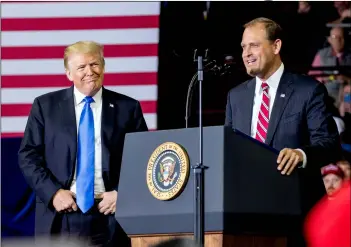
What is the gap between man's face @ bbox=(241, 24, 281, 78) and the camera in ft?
11.8

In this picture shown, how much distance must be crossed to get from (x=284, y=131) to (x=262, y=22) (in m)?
0.62

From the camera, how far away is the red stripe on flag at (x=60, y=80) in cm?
554

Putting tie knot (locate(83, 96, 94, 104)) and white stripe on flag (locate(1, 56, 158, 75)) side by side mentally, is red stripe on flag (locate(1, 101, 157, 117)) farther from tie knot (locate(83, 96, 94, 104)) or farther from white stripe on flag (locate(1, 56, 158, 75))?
tie knot (locate(83, 96, 94, 104))

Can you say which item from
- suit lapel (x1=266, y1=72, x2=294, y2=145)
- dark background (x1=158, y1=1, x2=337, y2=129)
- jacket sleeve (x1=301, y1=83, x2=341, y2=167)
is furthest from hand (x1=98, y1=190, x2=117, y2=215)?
dark background (x1=158, y1=1, x2=337, y2=129)

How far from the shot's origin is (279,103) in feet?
11.2

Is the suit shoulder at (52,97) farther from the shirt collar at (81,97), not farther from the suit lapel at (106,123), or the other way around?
the suit lapel at (106,123)

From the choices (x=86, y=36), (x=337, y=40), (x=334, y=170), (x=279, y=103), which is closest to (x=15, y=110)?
(x=86, y=36)

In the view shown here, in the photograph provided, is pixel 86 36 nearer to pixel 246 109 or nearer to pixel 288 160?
pixel 246 109

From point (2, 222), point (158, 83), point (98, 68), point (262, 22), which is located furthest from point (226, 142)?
point (2, 222)

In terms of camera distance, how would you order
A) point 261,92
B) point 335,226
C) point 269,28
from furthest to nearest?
point 269,28, point 261,92, point 335,226

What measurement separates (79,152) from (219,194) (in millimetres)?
1246

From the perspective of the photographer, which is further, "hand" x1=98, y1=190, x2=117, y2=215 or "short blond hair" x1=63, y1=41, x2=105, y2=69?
"short blond hair" x1=63, y1=41, x2=105, y2=69

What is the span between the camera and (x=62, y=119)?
395 centimetres

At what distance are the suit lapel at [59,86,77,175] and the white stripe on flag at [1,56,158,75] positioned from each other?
5.15 ft
